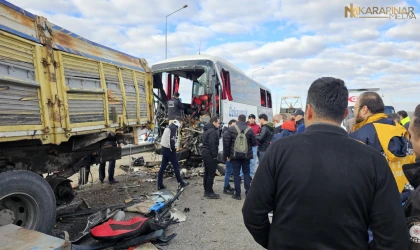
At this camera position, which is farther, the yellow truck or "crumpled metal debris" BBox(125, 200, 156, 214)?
"crumpled metal debris" BBox(125, 200, 156, 214)

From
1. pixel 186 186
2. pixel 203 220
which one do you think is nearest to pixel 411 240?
pixel 203 220

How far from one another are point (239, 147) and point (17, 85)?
4109mm

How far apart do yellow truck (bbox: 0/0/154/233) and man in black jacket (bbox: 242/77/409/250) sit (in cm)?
304

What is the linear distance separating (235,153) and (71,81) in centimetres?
350

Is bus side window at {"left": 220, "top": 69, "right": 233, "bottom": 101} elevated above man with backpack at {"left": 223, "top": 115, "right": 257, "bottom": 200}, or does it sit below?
above

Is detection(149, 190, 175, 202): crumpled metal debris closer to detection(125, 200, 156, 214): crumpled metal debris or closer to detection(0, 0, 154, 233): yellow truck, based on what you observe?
detection(125, 200, 156, 214): crumpled metal debris

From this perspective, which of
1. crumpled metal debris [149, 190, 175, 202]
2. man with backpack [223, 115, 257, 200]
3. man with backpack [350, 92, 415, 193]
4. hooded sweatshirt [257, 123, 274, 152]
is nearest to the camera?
man with backpack [350, 92, 415, 193]

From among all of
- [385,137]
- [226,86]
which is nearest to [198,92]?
[226,86]

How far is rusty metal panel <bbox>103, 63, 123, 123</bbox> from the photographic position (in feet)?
15.5

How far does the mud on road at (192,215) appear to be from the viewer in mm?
3955

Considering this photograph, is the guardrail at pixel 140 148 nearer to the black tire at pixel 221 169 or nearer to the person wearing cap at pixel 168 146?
the person wearing cap at pixel 168 146

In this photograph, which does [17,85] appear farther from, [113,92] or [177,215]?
[177,215]

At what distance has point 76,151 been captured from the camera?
179 inches

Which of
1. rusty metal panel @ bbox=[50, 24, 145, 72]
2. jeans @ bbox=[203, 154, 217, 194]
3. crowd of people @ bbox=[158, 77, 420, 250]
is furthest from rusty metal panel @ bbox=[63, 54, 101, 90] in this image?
crowd of people @ bbox=[158, 77, 420, 250]
